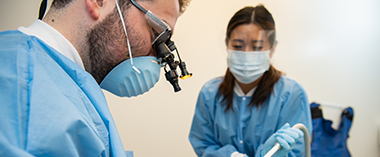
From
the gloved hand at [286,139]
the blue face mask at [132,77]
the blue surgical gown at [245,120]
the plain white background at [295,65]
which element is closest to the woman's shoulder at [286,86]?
the blue surgical gown at [245,120]

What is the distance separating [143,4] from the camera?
614mm

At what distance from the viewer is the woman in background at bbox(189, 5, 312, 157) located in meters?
1.13

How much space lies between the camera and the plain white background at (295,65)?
1647mm

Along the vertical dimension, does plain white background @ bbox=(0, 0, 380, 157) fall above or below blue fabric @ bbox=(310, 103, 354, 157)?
above

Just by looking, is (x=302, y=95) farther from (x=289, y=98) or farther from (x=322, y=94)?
(x=322, y=94)

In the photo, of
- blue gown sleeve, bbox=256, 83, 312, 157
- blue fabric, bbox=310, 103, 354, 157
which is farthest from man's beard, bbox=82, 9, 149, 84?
blue fabric, bbox=310, 103, 354, 157

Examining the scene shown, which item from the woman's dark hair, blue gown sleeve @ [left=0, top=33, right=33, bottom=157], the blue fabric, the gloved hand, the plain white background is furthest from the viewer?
the blue fabric

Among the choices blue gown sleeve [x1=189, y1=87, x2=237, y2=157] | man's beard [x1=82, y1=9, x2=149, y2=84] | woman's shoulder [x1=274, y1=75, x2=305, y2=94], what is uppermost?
man's beard [x1=82, y1=9, x2=149, y2=84]

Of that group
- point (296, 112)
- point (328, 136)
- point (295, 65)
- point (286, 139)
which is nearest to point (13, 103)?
point (286, 139)

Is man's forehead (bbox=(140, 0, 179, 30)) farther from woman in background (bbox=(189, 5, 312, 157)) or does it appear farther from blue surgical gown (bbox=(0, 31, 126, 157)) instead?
woman in background (bbox=(189, 5, 312, 157))

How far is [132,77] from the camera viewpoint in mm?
673

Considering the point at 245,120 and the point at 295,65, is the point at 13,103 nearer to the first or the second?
the point at 245,120

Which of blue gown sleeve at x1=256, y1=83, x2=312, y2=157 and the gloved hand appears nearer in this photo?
the gloved hand

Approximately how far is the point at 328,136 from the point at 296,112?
1080 mm
